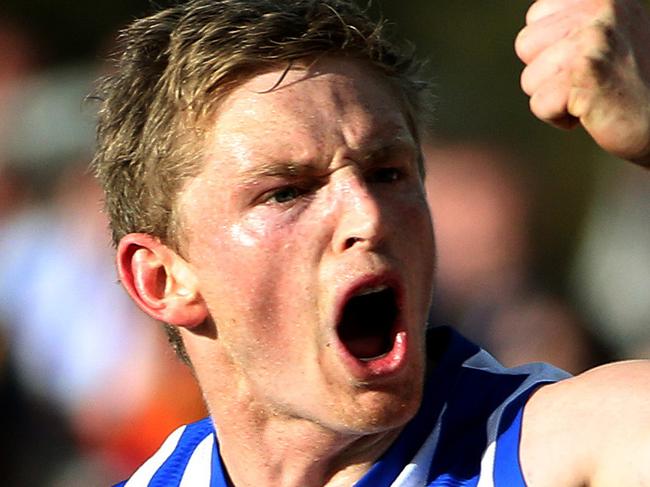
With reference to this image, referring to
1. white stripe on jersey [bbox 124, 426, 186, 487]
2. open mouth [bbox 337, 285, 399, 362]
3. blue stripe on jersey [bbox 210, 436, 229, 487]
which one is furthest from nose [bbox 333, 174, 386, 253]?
white stripe on jersey [bbox 124, 426, 186, 487]

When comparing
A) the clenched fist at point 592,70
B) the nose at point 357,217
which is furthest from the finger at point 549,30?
the nose at point 357,217

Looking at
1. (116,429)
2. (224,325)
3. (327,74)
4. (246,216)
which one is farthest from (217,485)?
(116,429)

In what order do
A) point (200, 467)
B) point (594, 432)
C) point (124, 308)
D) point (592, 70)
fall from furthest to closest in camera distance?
point (124, 308), point (200, 467), point (594, 432), point (592, 70)

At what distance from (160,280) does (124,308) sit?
1978mm

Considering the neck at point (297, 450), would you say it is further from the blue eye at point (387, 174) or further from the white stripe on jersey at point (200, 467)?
the blue eye at point (387, 174)

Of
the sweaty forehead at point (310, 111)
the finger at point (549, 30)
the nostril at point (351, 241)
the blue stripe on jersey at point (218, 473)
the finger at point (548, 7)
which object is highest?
the finger at point (548, 7)

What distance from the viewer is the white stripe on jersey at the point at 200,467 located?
307 cm

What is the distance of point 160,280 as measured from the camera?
3039 millimetres

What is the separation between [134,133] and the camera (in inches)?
121

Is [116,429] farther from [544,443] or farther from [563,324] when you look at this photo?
[544,443]

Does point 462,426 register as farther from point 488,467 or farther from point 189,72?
point 189,72

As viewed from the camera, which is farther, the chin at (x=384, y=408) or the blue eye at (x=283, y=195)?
the blue eye at (x=283, y=195)

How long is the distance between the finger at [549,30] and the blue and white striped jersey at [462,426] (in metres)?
0.75

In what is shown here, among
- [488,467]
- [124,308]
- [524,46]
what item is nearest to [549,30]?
[524,46]
